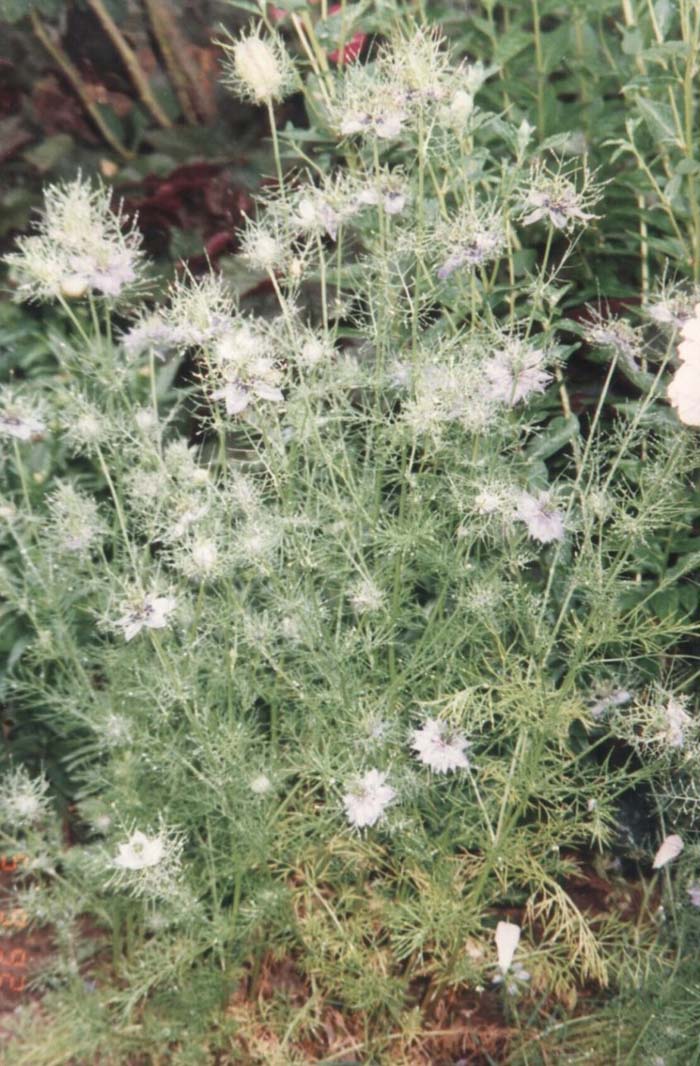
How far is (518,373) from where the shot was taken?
5.38 feet

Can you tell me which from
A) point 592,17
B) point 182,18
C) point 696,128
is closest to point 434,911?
point 696,128

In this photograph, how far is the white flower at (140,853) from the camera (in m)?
1.68

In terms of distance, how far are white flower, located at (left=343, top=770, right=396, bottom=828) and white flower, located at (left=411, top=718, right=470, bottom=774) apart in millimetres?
68

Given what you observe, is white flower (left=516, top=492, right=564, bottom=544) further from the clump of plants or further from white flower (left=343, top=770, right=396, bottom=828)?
white flower (left=343, top=770, right=396, bottom=828)

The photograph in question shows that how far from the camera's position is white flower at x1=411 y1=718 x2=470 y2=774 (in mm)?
1747

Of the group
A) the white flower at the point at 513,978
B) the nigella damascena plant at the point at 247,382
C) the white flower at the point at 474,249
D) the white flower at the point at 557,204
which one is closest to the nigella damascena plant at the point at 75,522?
the nigella damascena plant at the point at 247,382

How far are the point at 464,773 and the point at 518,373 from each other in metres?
0.59

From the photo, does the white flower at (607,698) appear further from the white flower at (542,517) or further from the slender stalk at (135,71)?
the slender stalk at (135,71)

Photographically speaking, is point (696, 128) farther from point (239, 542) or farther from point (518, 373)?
point (239, 542)

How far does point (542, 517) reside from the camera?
5.64 feet

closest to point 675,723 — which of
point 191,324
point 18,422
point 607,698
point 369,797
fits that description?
point 607,698

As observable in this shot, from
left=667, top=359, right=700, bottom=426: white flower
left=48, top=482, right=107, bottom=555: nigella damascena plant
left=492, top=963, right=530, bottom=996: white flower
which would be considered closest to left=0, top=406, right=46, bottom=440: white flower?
left=48, top=482, right=107, bottom=555: nigella damascena plant

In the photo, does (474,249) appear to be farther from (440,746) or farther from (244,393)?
(440,746)

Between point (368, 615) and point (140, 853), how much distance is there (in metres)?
0.47
